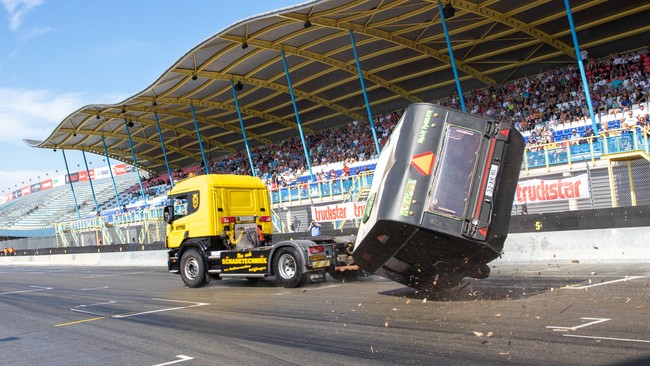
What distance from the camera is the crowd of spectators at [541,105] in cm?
2466

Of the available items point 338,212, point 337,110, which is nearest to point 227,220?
point 338,212

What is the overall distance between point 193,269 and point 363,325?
8484mm

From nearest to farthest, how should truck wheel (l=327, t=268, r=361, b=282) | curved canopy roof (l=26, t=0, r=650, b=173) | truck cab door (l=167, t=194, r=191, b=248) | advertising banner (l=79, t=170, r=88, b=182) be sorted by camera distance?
truck wheel (l=327, t=268, r=361, b=282)
truck cab door (l=167, t=194, r=191, b=248)
curved canopy roof (l=26, t=0, r=650, b=173)
advertising banner (l=79, t=170, r=88, b=182)

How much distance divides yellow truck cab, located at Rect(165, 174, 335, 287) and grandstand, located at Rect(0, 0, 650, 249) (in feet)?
23.9

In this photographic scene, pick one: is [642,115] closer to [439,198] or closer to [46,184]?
[439,198]

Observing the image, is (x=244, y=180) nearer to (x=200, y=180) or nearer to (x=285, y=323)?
(x=200, y=180)

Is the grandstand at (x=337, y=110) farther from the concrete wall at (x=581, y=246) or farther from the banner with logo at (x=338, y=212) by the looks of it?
the banner with logo at (x=338, y=212)

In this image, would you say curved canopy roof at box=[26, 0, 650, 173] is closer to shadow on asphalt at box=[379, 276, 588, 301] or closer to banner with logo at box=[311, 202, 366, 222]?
banner with logo at box=[311, 202, 366, 222]

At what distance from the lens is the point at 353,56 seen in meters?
31.2

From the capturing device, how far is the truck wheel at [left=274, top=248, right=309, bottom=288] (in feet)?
42.4

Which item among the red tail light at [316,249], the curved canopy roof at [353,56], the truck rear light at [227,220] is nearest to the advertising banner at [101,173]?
the curved canopy roof at [353,56]

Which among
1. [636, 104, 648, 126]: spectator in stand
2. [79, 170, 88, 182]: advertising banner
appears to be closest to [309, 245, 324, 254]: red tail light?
[636, 104, 648, 126]: spectator in stand

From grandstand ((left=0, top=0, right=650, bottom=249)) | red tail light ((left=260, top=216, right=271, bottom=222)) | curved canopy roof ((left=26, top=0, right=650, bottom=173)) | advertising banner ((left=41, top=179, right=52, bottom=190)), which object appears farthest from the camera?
advertising banner ((left=41, top=179, right=52, bottom=190))

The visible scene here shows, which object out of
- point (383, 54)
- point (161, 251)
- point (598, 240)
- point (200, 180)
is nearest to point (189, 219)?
point (200, 180)
